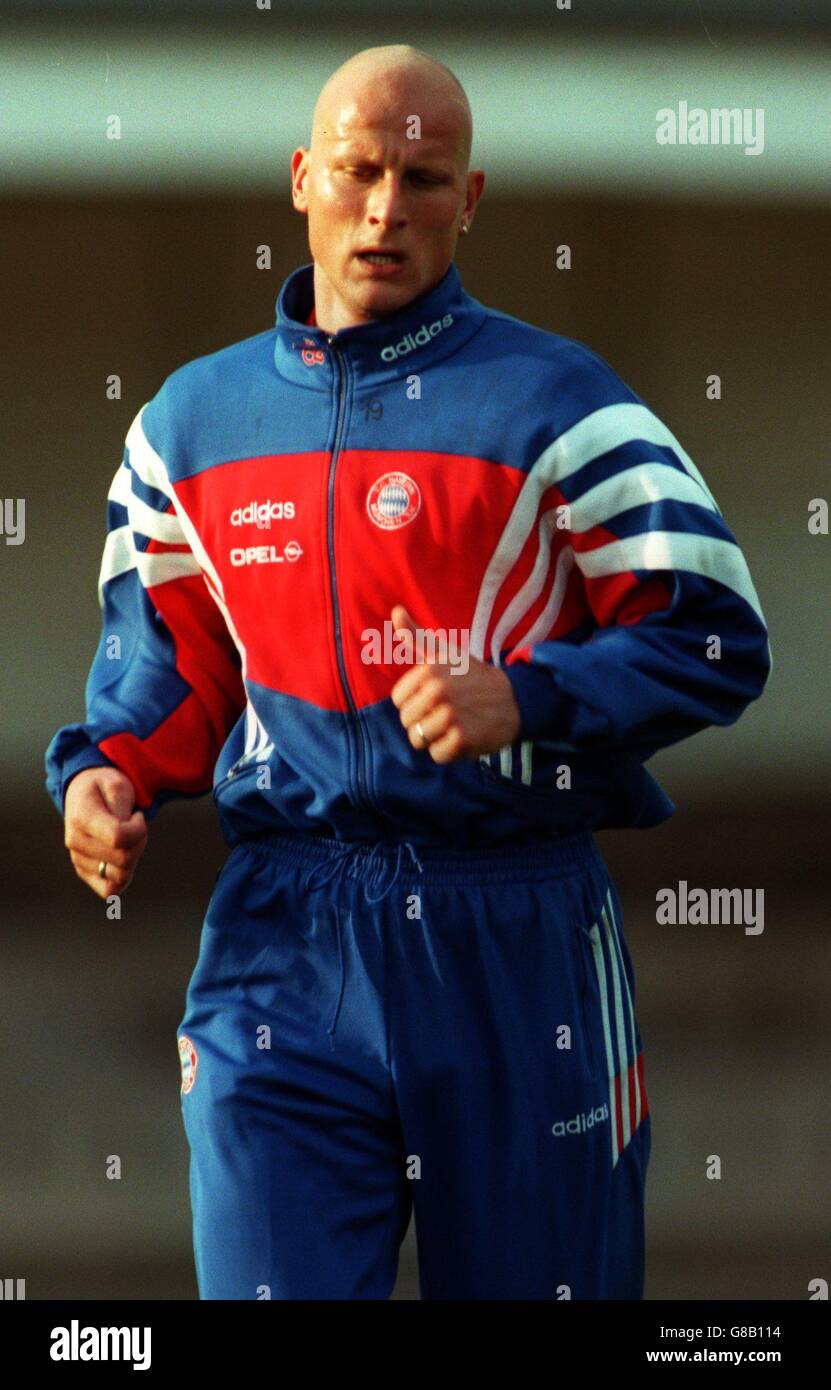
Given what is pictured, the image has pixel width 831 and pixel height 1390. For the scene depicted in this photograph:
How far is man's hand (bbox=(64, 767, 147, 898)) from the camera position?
2.53m

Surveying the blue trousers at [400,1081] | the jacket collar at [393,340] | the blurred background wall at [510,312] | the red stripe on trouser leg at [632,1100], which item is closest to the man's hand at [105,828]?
the blue trousers at [400,1081]

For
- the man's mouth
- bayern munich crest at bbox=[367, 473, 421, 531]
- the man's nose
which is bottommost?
bayern munich crest at bbox=[367, 473, 421, 531]

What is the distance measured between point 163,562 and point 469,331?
0.45 m

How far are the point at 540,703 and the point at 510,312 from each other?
4.88 m

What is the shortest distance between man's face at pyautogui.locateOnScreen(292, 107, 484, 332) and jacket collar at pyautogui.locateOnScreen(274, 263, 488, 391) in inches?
0.8

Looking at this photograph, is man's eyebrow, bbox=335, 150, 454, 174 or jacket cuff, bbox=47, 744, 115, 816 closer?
man's eyebrow, bbox=335, 150, 454, 174

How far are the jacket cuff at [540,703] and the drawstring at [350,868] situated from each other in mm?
231

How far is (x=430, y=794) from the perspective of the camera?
2.52 meters

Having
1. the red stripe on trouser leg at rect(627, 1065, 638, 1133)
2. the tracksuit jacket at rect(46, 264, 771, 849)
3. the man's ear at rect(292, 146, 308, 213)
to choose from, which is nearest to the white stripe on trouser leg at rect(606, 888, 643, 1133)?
the red stripe on trouser leg at rect(627, 1065, 638, 1133)

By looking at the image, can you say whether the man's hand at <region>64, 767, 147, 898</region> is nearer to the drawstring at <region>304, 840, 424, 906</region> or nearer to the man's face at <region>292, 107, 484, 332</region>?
the drawstring at <region>304, 840, 424, 906</region>

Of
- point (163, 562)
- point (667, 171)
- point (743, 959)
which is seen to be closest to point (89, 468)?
point (667, 171)

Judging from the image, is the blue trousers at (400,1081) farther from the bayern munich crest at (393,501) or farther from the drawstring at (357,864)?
the bayern munich crest at (393,501)

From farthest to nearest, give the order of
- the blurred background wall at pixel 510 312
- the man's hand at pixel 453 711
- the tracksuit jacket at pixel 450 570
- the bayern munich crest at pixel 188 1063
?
A: the blurred background wall at pixel 510 312 < the bayern munich crest at pixel 188 1063 < the tracksuit jacket at pixel 450 570 < the man's hand at pixel 453 711

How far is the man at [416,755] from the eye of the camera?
2.50 m
